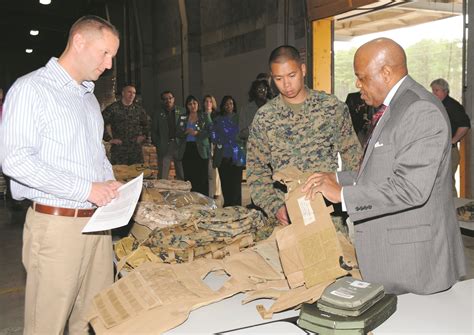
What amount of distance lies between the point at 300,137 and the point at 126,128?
3.98m

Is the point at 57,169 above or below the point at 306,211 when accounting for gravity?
above

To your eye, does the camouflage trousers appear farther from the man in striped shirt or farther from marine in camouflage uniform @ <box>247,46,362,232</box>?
the man in striped shirt

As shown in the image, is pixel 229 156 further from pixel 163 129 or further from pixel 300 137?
pixel 300 137

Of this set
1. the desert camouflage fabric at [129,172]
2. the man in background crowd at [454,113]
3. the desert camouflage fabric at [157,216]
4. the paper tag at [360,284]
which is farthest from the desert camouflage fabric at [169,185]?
the man in background crowd at [454,113]

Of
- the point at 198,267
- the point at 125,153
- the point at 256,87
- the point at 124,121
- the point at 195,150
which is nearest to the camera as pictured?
the point at 198,267

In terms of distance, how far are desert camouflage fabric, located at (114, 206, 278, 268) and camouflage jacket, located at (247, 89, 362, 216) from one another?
150 millimetres

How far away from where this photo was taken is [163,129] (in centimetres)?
759

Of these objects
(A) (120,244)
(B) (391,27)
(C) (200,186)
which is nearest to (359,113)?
(B) (391,27)

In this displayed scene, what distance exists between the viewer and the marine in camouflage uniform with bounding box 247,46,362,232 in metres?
2.65

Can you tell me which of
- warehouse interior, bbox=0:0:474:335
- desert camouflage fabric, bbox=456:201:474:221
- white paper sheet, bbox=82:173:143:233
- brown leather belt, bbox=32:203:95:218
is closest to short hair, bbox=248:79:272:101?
warehouse interior, bbox=0:0:474:335

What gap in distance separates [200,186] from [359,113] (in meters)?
2.59

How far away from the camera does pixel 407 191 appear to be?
157 centimetres

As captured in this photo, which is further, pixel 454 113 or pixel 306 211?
pixel 454 113

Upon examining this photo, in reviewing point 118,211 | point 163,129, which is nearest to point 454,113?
point 163,129
